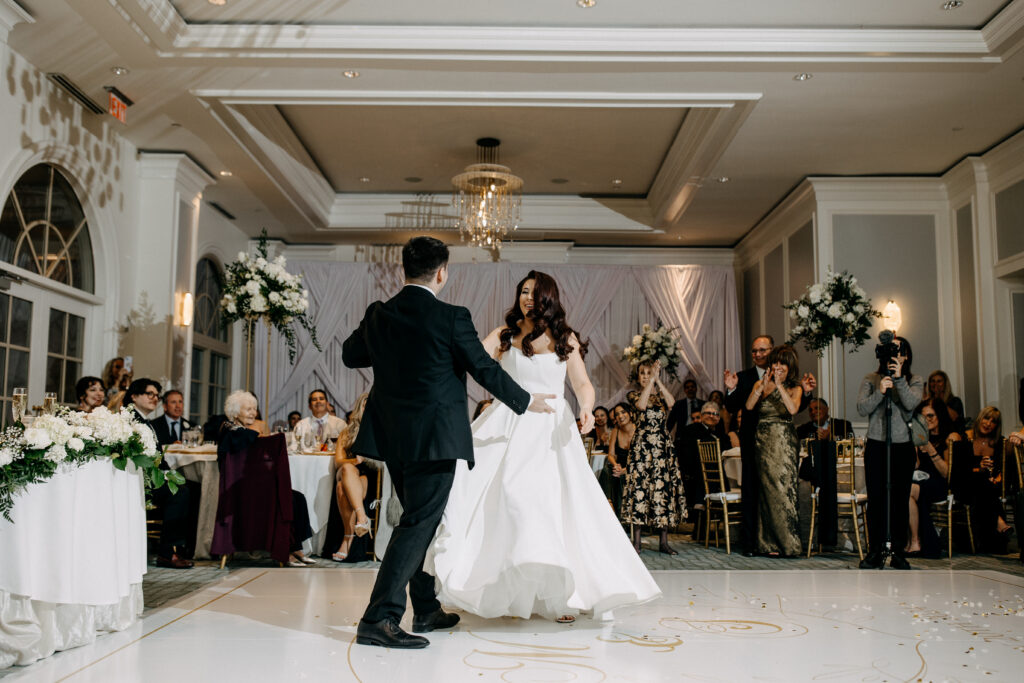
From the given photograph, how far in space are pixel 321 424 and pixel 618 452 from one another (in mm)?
2728

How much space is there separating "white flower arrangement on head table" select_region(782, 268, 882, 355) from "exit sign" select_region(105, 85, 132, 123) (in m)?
5.99

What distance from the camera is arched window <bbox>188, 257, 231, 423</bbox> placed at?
35.0ft

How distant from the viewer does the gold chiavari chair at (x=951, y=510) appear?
7.04 m

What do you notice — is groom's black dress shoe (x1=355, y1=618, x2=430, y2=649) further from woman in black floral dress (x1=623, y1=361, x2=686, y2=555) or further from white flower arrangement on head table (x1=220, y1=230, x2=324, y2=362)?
white flower arrangement on head table (x1=220, y1=230, x2=324, y2=362)

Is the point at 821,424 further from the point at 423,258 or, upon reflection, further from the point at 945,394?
the point at 423,258

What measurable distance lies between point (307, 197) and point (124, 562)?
279 inches

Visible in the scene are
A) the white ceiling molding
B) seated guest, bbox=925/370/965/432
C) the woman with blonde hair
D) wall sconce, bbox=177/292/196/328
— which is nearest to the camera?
the white ceiling molding

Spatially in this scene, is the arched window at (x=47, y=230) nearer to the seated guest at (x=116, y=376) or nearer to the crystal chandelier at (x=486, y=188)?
the seated guest at (x=116, y=376)

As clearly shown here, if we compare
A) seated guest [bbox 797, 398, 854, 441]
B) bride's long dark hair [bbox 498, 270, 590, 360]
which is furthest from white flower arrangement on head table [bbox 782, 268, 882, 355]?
bride's long dark hair [bbox 498, 270, 590, 360]

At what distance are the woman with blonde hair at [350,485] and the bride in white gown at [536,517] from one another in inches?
108

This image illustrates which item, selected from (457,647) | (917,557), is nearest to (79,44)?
(457,647)

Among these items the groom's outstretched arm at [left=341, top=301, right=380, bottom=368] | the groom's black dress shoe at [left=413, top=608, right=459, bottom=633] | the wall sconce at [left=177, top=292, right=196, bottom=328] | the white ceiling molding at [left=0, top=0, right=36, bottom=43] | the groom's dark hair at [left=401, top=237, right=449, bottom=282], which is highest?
the white ceiling molding at [left=0, top=0, right=36, bottom=43]

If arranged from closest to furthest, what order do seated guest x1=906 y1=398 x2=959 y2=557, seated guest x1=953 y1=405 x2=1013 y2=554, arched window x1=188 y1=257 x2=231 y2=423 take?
seated guest x1=906 y1=398 x2=959 y2=557 → seated guest x1=953 y1=405 x2=1013 y2=554 → arched window x1=188 y1=257 x2=231 y2=423

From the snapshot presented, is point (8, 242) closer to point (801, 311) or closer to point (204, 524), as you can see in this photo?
point (204, 524)
